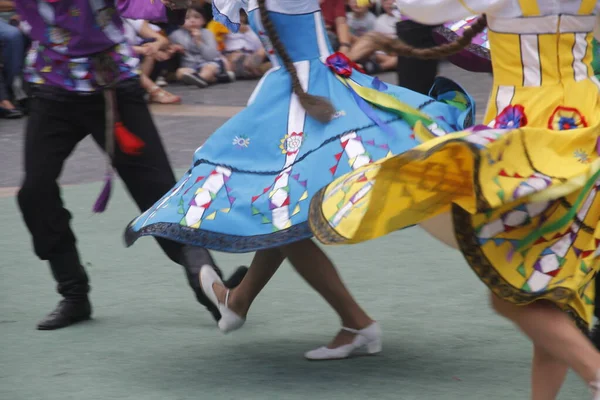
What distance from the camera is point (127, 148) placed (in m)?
4.12

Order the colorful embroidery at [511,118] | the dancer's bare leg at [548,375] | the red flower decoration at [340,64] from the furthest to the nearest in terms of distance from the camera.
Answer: the red flower decoration at [340,64]
the dancer's bare leg at [548,375]
the colorful embroidery at [511,118]

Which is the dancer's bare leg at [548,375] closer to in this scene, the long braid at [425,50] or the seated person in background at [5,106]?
the long braid at [425,50]

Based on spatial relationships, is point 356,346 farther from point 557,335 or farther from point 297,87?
point 557,335

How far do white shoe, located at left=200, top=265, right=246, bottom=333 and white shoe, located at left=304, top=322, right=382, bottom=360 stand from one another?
10.9 inches

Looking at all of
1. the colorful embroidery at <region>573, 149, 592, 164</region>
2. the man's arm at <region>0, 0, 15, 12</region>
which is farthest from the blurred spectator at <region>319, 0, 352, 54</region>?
the colorful embroidery at <region>573, 149, 592, 164</region>

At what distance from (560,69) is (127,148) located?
1.76m

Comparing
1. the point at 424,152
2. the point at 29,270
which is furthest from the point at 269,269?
the point at 29,270

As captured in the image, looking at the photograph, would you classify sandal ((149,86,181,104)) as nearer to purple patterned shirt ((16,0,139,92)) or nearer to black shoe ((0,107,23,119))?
black shoe ((0,107,23,119))

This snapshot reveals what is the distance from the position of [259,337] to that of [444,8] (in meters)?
1.65

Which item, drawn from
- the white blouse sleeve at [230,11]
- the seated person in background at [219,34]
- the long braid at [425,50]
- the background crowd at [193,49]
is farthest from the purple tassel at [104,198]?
the seated person in background at [219,34]

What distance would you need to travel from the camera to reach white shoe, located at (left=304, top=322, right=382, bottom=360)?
3.89 m

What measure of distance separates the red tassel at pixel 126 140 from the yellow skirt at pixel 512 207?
1.43 m

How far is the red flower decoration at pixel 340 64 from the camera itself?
385cm

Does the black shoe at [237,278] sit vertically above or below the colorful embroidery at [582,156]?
below
